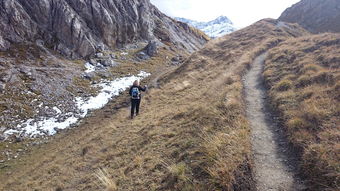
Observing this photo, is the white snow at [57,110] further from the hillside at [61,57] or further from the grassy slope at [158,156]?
the grassy slope at [158,156]

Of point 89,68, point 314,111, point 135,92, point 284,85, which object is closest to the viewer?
point 314,111

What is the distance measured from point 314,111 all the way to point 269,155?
10.9 ft

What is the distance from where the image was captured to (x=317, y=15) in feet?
197

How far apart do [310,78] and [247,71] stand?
8265 mm

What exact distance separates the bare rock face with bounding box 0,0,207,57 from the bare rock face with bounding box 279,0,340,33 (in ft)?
174

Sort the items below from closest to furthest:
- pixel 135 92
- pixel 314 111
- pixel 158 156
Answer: pixel 314 111 < pixel 158 156 < pixel 135 92

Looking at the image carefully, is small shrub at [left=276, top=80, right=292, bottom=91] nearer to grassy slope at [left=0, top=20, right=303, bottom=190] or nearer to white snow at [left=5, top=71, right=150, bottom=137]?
grassy slope at [left=0, top=20, right=303, bottom=190]

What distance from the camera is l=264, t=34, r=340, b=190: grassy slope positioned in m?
5.43

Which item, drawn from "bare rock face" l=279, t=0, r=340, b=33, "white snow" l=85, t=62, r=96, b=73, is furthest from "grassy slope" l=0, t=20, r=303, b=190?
"bare rock face" l=279, t=0, r=340, b=33

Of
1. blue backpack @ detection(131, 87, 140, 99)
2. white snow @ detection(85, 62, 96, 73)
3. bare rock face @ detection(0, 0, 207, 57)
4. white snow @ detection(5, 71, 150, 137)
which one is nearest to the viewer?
blue backpack @ detection(131, 87, 140, 99)

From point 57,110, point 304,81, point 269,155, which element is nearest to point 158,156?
point 269,155

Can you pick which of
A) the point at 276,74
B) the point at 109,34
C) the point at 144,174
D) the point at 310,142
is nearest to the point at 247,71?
the point at 276,74

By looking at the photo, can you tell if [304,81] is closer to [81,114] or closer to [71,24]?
[81,114]

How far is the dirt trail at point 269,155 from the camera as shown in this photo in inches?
221
